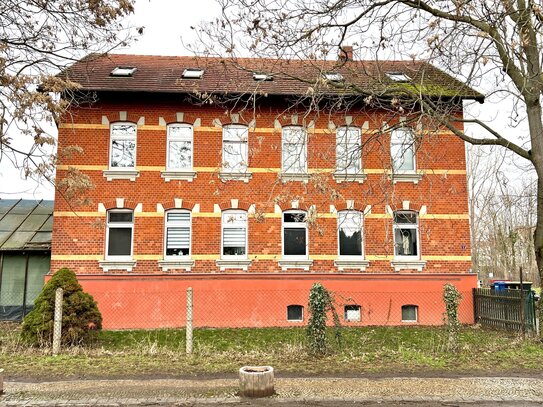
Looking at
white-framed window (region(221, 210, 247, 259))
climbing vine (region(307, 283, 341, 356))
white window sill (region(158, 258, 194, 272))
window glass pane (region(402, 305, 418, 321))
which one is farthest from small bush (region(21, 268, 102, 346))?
window glass pane (region(402, 305, 418, 321))

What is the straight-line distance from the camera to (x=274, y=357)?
9.59 m

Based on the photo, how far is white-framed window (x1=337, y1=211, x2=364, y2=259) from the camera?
16.0 meters

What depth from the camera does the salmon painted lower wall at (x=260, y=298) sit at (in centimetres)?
1495

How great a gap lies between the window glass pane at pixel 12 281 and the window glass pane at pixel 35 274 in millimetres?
232

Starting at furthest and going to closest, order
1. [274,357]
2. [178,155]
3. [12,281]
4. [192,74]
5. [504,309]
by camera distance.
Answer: [192,74] → [12,281] → [178,155] → [504,309] → [274,357]

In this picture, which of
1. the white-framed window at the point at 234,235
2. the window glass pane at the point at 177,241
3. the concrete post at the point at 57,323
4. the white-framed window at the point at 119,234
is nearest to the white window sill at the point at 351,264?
the white-framed window at the point at 234,235

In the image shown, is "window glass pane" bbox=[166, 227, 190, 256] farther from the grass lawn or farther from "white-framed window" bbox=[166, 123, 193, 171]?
the grass lawn

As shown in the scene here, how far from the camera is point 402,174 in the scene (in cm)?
1608

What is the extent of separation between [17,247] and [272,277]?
343 inches

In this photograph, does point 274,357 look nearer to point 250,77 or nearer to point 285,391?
point 285,391

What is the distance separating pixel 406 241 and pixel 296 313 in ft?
14.4

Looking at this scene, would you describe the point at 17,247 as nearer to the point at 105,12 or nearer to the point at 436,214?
the point at 105,12

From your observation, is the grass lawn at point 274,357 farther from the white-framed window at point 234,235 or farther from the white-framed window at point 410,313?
the white-framed window at point 234,235

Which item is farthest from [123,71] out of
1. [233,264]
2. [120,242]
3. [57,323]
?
[57,323]
